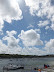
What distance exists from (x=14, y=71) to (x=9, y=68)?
11.5m

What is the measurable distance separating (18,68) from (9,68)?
8.80 meters

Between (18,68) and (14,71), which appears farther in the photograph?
(18,68)

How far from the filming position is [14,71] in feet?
386

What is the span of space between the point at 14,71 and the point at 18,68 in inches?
448

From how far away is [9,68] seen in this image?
128 m

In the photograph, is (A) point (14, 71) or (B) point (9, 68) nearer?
(A) point (14, 71)

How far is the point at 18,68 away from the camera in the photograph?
129 meters
